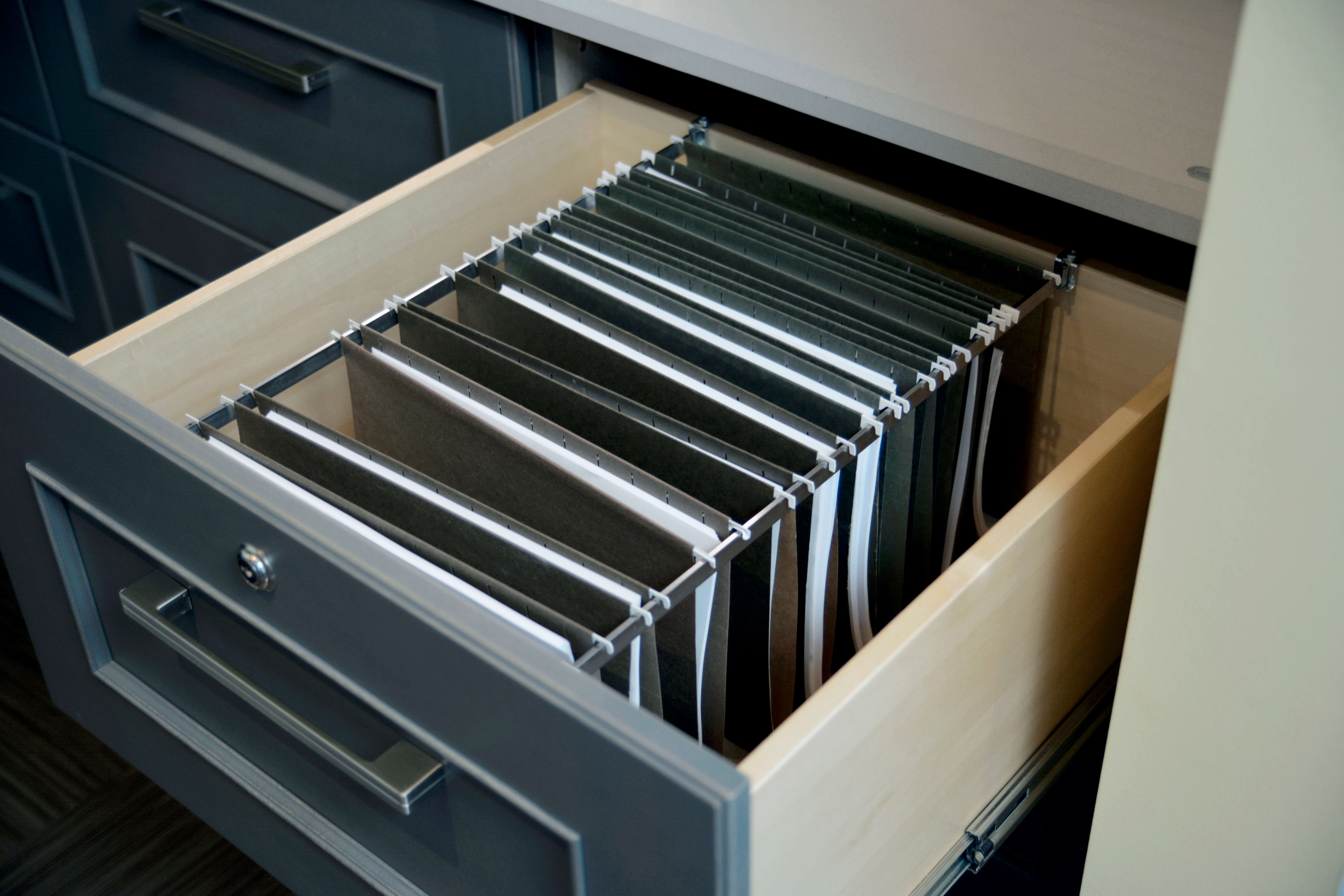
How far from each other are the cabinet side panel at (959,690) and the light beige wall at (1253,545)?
0.05m

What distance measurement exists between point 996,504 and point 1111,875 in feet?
0.92

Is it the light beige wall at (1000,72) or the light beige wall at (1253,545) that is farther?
the light beige wall at (1000,72)

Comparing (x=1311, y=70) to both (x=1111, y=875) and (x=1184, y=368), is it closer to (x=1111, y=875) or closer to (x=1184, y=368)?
(x=1184, y=368)

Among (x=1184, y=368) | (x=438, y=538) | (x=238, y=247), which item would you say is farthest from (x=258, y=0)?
(x=1184, y=368)

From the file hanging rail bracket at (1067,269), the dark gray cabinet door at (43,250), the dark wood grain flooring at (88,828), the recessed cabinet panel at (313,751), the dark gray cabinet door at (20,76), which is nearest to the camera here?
the recessed cabinet panel at (313,751)

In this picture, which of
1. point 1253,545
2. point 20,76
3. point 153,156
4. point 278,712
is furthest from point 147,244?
point 1253,545

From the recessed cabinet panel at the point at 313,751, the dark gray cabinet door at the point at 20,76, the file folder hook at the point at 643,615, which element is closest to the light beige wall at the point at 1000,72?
the file folder hook at the point at 643,615

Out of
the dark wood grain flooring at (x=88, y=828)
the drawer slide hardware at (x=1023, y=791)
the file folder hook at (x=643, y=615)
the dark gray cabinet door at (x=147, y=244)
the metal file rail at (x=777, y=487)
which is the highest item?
the metal file rail at (x=777, y=487)

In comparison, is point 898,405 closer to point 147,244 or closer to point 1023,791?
point 1023,791

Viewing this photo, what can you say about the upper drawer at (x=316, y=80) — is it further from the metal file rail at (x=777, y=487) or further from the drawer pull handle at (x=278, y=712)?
the drawer pull handle at (x=278, y=712)

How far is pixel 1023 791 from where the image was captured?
666 mm

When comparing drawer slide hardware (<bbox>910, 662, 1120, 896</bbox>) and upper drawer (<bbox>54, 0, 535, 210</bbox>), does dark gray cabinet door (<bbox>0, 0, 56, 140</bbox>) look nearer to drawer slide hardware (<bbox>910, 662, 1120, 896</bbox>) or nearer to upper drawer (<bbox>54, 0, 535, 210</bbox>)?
upper drawer (<bbox>54, 0, 535, 210</bbox>)

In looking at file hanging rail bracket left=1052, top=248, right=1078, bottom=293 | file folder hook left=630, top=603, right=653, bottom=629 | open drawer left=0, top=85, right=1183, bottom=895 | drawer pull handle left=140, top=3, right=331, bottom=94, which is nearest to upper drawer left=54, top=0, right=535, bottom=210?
drawer pull handle left=140, top=3, right=331, bottom=94

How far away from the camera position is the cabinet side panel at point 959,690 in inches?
18.4
